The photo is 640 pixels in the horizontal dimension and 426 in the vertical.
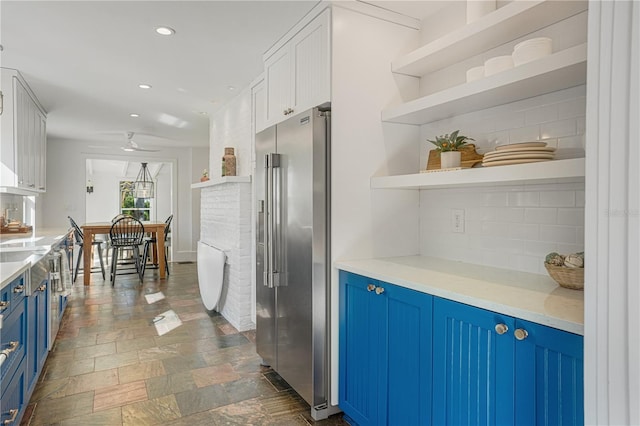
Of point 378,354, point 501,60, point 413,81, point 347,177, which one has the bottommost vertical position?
point 378,354

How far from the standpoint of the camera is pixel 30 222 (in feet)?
18.0

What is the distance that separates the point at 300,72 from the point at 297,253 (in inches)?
45.0

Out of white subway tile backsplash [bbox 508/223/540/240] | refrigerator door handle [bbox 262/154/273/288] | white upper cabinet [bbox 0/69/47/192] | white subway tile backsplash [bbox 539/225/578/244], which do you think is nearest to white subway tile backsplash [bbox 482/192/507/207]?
white subway tile backsplash [bbox 508/223/540/240]

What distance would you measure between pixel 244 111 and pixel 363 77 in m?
2.07

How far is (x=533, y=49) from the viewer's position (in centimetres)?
158

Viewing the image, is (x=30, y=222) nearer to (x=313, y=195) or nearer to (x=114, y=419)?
(x=114, y=419)

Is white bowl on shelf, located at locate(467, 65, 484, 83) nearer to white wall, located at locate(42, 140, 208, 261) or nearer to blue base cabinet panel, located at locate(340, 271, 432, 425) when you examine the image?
blue base cabinet panel, located at locate(340, 271, 432, 425)

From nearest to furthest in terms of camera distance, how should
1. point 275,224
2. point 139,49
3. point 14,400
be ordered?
point 14,400 < point 275,224 < point 139,49

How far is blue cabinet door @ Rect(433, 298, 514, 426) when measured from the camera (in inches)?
50.1

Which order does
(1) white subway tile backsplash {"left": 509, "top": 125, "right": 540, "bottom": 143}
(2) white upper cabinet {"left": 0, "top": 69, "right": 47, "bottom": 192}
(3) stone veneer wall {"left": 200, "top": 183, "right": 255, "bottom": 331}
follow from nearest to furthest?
Answer: (1) white subway tile backsplash {"left": 509, "top": 125, "right": 540, "bottom": 143}, (2) white upper cabinet {"left": 0, "top": 69, "right": 47, "bottom": 192}, (3) stone veneer wall {"left": 200, "top": 183, "right": 255, "bottom": 331}

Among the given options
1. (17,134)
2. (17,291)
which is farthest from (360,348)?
(17,134)

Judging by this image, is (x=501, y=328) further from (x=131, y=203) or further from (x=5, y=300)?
(x=131, y=203)

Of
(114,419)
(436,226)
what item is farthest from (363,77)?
(114,419)

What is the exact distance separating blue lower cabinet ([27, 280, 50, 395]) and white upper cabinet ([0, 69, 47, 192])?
1.45 meters
